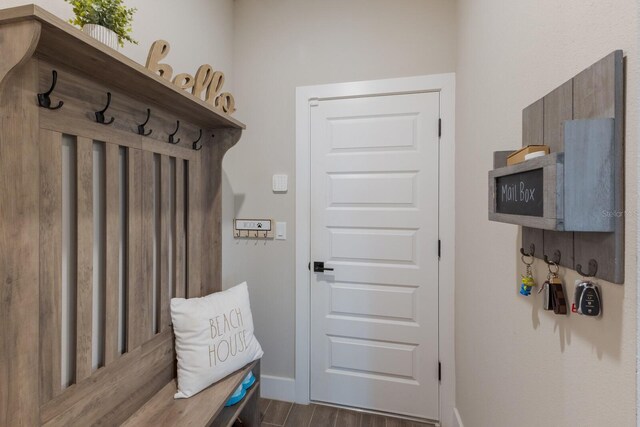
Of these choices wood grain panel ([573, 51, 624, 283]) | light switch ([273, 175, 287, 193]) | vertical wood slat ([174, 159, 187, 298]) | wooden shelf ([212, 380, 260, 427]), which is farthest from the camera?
light switch ([273, 175, 287, 193])

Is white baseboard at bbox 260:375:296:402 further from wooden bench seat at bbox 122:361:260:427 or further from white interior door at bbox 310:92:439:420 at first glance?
wooden bench seat at bbox 122:361:260:427

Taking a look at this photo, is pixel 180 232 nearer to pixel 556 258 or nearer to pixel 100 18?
pixel 100 18

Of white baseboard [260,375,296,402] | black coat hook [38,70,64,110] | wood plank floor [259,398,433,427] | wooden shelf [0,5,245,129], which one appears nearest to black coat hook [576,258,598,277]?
wooden shelf [0,5,245,129]

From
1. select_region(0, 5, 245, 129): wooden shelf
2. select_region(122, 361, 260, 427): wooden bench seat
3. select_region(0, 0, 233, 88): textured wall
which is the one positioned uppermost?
select_region(0, 0, 233, 88): textured wall

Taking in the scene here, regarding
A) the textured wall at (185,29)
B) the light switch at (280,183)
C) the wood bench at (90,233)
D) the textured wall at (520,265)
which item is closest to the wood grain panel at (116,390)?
the wood bench at (90,233)

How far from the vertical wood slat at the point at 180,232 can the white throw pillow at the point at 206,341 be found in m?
0.12

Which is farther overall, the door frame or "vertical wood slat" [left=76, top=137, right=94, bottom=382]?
the door frame

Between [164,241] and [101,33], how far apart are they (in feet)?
2.66

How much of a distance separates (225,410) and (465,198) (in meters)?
1.60

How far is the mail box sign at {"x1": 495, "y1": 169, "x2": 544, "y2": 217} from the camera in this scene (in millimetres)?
653

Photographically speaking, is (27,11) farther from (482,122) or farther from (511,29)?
(482,122)

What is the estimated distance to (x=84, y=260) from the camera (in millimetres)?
985

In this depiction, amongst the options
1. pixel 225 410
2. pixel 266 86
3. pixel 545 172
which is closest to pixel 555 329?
pixel 545 172

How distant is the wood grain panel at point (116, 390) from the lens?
92cm
